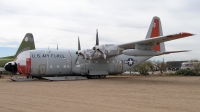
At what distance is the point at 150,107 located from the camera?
8.37m

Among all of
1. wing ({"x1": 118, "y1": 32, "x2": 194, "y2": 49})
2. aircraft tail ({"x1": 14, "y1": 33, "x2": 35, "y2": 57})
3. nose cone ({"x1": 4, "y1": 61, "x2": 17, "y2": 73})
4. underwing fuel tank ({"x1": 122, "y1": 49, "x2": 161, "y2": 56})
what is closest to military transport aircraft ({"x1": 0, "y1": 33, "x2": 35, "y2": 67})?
aircraft tail ({"x1": 14, "y1": 33, "x2": 35, "y2": 57})

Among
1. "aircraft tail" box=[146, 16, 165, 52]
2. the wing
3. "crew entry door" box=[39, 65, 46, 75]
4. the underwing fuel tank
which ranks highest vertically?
"aircraft tail" box=[146, 16, 165, 52]

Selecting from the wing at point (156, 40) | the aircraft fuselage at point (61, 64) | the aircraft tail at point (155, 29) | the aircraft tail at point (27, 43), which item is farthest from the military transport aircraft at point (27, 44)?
the wing at point (156, 40)

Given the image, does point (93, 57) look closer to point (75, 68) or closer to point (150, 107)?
point (75, 68)

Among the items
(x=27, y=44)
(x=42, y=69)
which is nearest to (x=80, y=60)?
(x=42, y=69)

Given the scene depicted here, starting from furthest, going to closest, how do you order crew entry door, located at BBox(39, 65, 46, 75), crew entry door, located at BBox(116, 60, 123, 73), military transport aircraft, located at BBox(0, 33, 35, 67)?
military transport aircraft, located at BBox(0, 33, 35, 67) < crew entry door, located at BBox(116, 60, 123, 73) < crew entry door, located at BBox(39, 65, 46, 75)

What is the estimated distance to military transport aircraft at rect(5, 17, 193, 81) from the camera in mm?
22984

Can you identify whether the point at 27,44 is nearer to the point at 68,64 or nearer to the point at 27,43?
the point at 27,43

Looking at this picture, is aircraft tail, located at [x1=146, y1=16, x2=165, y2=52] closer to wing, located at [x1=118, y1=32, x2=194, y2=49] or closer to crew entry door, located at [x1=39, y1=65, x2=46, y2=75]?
wing, located at [x1=118, y1=32, x2=194, y2=49]

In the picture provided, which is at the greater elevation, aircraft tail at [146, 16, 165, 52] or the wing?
aircraft tail at [146, 16, 165, 52]

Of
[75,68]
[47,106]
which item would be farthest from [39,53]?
[47,106]

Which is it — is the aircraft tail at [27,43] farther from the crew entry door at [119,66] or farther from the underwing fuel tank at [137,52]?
the underwing fuel tank at [137,52]

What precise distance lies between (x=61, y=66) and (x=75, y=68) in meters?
1.66

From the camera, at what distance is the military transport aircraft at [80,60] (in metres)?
23.0
